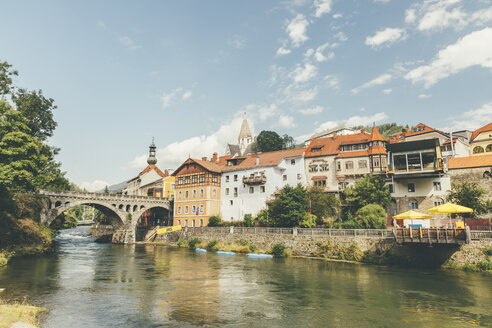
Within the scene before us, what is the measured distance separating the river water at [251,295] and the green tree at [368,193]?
14956 millimetres

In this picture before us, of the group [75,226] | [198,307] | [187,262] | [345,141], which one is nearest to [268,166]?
[345,141]

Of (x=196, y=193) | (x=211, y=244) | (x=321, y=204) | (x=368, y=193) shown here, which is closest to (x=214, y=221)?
(x=196, y=193)

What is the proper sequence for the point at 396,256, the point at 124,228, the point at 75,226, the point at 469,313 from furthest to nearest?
the point at 75,226 → the point at 124,228 → the point at 396,256 → the point at 469,313

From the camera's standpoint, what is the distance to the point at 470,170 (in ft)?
145

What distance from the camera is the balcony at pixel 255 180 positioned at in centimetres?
5762

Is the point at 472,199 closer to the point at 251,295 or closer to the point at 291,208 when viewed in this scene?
the point at 291,208

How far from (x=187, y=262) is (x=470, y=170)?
1599 inches

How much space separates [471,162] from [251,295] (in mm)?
40068

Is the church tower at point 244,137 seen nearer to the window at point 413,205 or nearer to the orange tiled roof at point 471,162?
the window at point 413,205

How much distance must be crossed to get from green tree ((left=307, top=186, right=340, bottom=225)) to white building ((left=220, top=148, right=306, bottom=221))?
828 centimetres

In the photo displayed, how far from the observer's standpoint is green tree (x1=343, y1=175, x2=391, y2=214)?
4522cm

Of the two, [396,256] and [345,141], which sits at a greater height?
[345,141]

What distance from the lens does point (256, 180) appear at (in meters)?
57.8

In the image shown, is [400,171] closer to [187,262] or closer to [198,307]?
[187,262]
